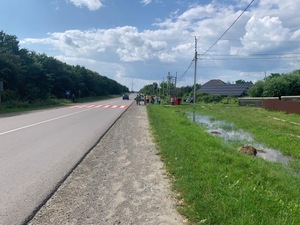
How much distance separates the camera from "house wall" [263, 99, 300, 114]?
100 ft

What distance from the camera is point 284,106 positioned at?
34000 millimetres

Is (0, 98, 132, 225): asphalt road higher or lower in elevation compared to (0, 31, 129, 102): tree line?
lower

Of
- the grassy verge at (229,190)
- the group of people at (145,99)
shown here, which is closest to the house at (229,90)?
the group of people at (145,99)

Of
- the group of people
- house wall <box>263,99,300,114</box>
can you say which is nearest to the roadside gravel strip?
house wall <box>263,99,300,114</box>

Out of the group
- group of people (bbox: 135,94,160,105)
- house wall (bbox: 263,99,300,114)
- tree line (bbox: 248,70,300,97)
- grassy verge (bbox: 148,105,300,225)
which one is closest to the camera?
grassy verge (bbox: 148,105,300,225)

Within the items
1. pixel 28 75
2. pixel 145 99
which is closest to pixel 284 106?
pixel 145 99

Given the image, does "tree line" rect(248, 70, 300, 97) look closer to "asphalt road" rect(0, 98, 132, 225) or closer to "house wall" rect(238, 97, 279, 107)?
"house wall" rect(238, 97, 279, 107)

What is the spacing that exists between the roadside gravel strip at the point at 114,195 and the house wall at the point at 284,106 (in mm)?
25611

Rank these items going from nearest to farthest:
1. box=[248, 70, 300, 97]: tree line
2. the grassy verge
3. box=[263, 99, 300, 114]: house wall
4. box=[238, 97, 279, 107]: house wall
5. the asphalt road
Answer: the grassy verge, the asphalt road, box=[263, 99, 300, 114]: house wall, box=[238, 97, 279, 107]: house wall, box=[248, 70, 300, 97]: tree line

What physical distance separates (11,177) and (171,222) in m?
3.57

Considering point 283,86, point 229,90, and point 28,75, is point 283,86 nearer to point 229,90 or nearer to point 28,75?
point 229,90

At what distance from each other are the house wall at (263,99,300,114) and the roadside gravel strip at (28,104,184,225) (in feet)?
84.0

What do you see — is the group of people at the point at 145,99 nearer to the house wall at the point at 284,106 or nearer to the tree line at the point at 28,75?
the tree line at the point at 28,75

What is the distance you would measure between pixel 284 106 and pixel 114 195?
3215 centimetres
